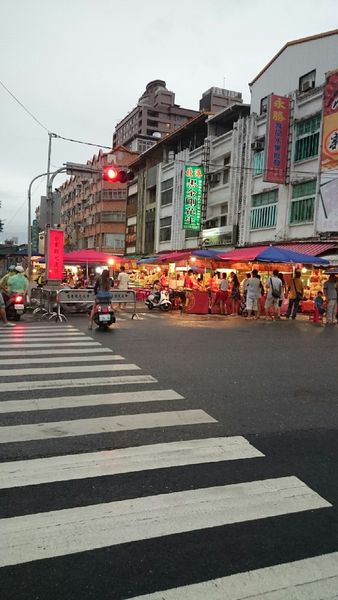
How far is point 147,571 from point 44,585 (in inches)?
20.8

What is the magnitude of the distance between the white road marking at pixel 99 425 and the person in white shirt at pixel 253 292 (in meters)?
12.4

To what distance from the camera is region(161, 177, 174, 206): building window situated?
1661 inches

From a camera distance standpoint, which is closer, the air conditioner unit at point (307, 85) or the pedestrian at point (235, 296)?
the pedestrian at point (235, 296)

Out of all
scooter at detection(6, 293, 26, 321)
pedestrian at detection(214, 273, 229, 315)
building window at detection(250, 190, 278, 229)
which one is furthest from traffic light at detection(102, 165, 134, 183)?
building window at detection(250, 190, 278, 229)

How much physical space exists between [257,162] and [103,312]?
1929 cm

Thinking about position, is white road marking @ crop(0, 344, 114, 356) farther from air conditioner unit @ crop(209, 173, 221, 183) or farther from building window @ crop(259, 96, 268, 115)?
air conditioner unit @ crop(209, 173, 221, 183)

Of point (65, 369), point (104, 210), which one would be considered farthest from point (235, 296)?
point (104, 210)

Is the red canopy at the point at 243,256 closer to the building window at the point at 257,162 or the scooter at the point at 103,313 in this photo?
the scooter at the point at 103,313

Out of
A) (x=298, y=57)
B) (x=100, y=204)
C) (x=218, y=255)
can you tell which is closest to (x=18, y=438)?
(x=218, y=255)

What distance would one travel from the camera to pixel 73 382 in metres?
6.32

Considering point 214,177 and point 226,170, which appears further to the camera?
point 214,177

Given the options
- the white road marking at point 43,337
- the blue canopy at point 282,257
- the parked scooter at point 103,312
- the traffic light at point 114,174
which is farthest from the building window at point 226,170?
the white road marking at point 43,337

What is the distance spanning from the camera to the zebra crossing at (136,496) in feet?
7.77

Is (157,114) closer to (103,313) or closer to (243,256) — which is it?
(243,256)
